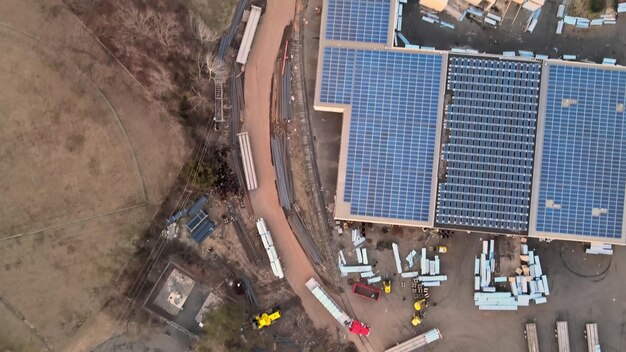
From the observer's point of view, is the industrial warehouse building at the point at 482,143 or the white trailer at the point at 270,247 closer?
the industrial warehouse building at the point at 482,143

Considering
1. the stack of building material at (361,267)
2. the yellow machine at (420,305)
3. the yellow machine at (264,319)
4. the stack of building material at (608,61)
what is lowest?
the yellow machine at (264,319)

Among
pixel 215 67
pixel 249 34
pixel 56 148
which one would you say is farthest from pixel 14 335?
pixel 249 34

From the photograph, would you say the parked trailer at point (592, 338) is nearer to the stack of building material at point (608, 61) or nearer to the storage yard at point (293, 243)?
the storage yard at point (293, 243)

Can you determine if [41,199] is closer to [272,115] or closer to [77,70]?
[77,70]

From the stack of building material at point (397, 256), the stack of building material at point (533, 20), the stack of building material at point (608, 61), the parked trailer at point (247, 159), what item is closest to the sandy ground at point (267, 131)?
the parked trailer at point (247, 159)

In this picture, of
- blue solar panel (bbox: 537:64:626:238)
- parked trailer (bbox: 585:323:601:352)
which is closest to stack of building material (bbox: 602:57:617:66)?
blue solar panel (bbox: 537:64:626:238)

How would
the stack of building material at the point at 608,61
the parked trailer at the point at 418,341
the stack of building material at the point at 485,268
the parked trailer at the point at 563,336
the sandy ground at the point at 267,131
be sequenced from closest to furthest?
the stack of building material at the point at 608,61, the parked trailer at the point at 563,336, the parked trailer at the point at 418,341, the stack of building material at the point at 485,268, the sandy ground at the point at 267,131

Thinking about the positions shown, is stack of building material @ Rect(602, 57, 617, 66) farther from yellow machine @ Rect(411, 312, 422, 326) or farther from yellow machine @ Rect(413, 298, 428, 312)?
yellow machine @ Rect(411, 312, 422, 326)
